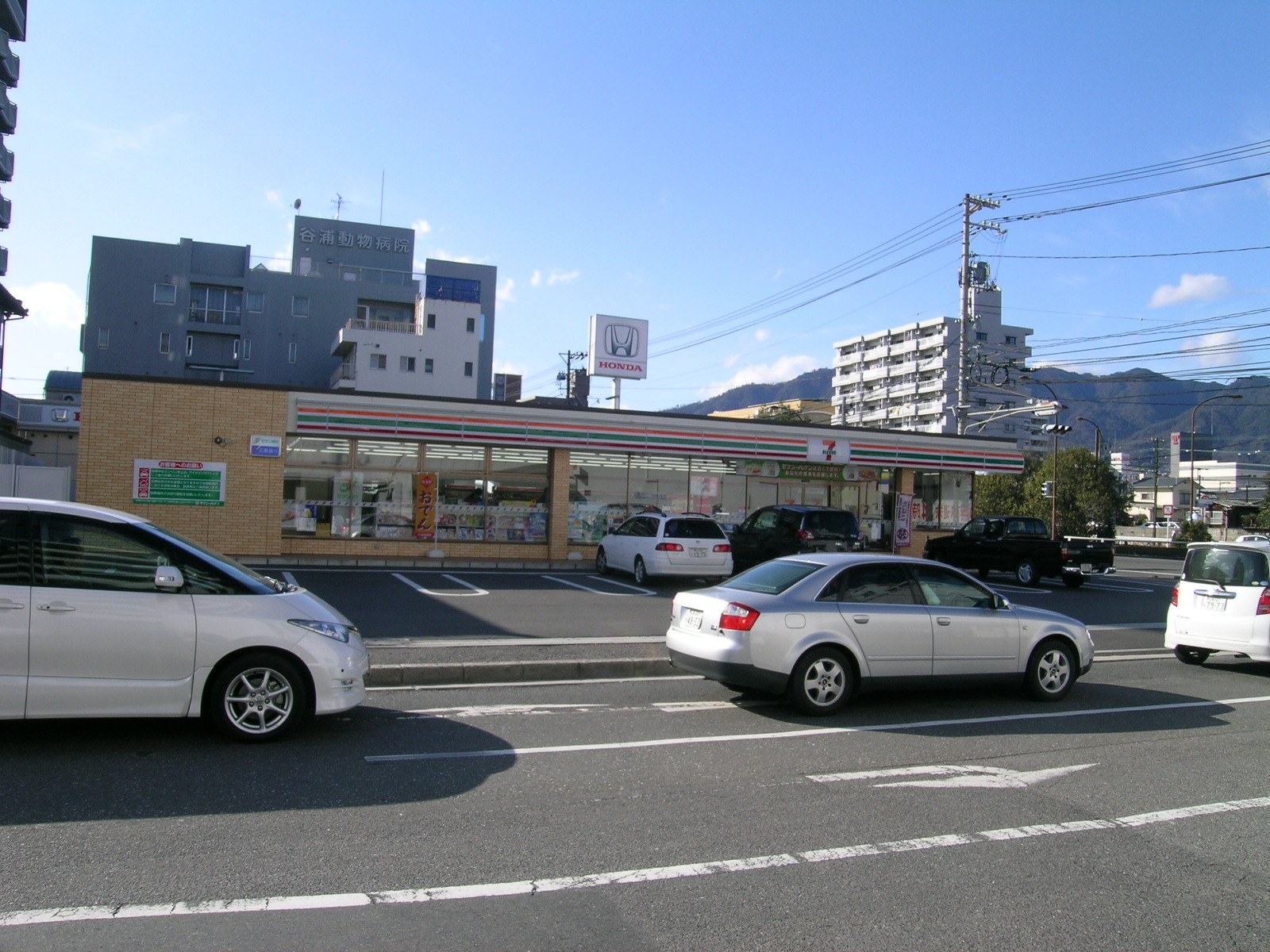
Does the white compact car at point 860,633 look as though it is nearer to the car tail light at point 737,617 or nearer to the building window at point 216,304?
the car tail light at point 737,617

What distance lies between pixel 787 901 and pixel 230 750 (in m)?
4.08

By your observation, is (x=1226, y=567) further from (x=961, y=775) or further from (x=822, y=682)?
(x=961, y=775)

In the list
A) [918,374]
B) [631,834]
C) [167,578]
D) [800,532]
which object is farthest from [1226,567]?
[918,374]

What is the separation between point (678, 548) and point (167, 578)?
13.3 metres

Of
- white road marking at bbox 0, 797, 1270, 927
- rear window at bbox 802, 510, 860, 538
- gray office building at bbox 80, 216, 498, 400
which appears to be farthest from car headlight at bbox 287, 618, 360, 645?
Answer: gray office building at bbox 80, 216, 498, 400

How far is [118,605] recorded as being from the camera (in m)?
6.26

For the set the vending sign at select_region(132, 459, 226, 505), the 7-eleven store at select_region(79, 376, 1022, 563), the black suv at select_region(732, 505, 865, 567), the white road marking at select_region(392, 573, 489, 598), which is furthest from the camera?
the 7-eleven store at select_region(79, 376, 1022, 563)

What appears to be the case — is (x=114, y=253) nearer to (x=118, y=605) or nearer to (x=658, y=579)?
(x=658, y=579)

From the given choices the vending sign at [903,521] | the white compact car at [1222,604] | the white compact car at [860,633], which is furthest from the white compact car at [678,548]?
the white compact car at [860,633]

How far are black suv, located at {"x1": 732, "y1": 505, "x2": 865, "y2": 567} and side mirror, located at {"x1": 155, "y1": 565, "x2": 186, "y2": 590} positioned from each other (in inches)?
603

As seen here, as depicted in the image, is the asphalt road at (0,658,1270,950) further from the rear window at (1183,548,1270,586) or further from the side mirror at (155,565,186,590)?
the rear window at (1183,548,1270,586)

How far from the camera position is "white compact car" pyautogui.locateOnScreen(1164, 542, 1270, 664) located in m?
10.8

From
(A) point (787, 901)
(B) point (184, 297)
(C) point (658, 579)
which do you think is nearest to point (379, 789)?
(A) point (787, 901)

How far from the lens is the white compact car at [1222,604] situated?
10805 mm
